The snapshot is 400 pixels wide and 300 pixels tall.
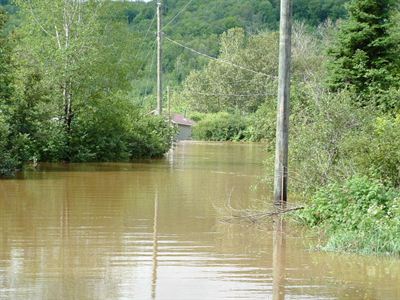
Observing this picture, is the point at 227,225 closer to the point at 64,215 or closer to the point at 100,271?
the point at 64,215

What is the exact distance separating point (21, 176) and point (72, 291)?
779 inches

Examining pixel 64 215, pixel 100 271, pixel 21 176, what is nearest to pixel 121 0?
pixel 21 176

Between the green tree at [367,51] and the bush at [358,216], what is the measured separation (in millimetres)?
12866

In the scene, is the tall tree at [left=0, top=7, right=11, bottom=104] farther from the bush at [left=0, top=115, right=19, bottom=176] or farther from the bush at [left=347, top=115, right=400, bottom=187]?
the bush at [left=347, top=115, right=400, bottom=187]

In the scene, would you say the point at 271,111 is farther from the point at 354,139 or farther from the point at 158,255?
the point at 158,255

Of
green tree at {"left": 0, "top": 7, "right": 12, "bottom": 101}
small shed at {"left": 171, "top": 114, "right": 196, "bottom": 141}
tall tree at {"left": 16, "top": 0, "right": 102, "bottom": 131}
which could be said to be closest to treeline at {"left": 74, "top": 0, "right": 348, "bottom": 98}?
small shed at {"left": 171, "top": 114, "right": 196, "bottom": 141}

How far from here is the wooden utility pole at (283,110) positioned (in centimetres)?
1756

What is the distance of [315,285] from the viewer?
36.3ft

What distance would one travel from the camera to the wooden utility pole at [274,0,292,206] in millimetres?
17562

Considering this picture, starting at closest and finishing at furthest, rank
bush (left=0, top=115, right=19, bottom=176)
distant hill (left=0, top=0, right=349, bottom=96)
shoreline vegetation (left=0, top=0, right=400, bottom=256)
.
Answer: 1. shoreline vegetation (left=0, top=0, right=400, bottom=256)
2. bush (left=0, top=115, right=19, bottom=176)
3. distant hill (left=0, top=0, right=349, bottom=96)

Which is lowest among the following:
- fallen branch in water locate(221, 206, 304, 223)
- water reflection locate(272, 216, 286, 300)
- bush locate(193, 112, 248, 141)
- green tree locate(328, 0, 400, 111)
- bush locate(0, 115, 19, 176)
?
water reflection locate(272, 216, 286, 300)

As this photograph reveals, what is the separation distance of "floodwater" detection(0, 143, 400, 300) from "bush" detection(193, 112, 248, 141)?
69.7 m

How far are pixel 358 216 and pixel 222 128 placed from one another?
→ 264ft

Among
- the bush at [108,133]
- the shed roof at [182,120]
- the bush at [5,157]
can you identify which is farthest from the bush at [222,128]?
the bush at [5,157]
